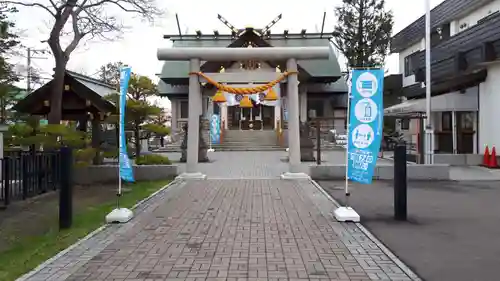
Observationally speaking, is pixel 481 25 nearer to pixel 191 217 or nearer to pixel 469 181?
pixel 469 181

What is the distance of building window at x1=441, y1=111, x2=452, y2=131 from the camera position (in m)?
25.0

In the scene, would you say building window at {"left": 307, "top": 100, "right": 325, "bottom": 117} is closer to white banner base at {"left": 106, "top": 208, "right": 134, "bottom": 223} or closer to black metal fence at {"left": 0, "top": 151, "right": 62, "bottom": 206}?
black metal fence at {"left": 0, "top": 151, "right": 62, "bottom": 206}

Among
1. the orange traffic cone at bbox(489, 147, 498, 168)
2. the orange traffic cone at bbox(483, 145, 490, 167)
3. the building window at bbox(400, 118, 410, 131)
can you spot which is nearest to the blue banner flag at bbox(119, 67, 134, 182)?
the orange traffic cone at bbox(489, 147, 498, 168)

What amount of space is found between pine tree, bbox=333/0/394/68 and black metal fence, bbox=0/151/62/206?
30.5 meters

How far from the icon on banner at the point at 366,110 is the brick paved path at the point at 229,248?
2.09m

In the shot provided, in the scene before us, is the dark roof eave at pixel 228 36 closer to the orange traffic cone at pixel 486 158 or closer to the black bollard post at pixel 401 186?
the orange traffic cone at pixel 486 158

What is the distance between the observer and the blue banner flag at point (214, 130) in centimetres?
3140

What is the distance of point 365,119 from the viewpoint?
924 centimetres

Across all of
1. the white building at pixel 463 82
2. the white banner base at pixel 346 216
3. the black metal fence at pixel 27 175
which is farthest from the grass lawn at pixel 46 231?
the white building at pixel 463 82

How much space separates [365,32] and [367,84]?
32.0 meters

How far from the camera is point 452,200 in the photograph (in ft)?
37.2

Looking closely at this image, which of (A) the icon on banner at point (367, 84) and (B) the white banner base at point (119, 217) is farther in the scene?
(A) the icon on banner at point (367, 84)

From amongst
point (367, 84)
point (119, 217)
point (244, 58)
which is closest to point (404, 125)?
point (244, 58)

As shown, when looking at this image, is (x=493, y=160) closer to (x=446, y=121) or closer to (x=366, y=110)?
(x=446, y=121)
